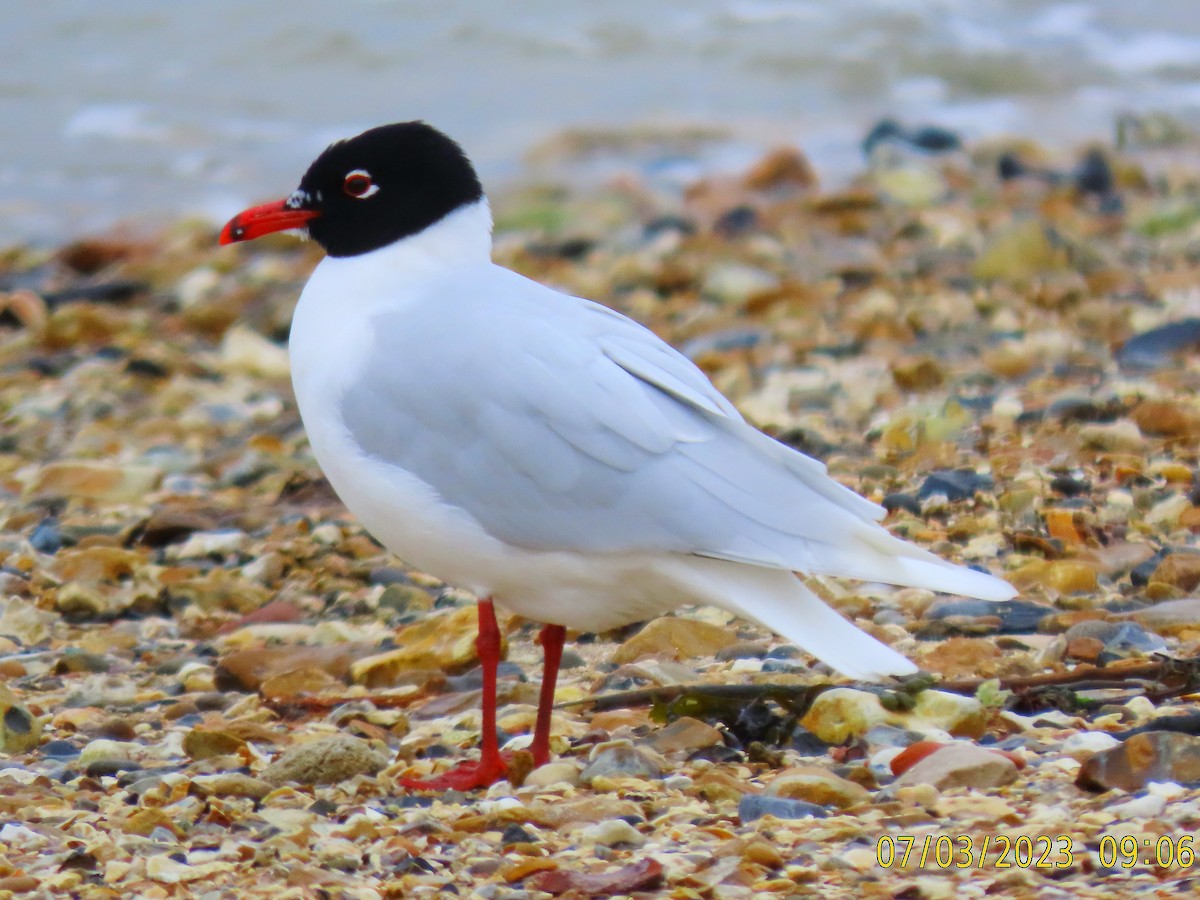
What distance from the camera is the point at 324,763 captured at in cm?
409

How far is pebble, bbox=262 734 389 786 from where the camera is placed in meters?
4.07

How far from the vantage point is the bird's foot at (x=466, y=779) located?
409cm

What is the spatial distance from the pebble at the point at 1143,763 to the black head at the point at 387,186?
2.12 metres

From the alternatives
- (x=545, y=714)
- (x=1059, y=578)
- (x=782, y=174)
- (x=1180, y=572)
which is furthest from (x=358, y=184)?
(x=782, y=174)

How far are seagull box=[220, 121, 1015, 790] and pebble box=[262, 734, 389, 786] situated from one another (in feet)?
0.43

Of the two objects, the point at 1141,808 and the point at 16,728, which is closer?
the point at 1141,808

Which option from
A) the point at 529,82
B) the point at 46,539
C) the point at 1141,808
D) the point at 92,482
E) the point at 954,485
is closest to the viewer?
the point at 1141,808

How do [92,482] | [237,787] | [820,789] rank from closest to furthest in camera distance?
[820,789], [237,787], [92,482]

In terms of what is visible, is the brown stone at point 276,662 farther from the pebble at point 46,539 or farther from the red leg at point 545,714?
the pebble at point 46,539

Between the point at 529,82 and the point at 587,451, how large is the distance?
1405 cm

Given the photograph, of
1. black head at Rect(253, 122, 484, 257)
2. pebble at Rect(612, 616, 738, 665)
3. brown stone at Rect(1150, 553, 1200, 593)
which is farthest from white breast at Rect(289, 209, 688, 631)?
brown stone at Rect(1150, 553, 1200, 593)

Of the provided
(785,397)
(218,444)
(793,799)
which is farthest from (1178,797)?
(218,444)

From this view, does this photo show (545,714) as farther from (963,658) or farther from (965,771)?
(963,658)

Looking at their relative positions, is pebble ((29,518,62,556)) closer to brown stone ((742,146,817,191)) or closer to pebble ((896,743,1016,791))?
pebble ((896,743,1016,791))
